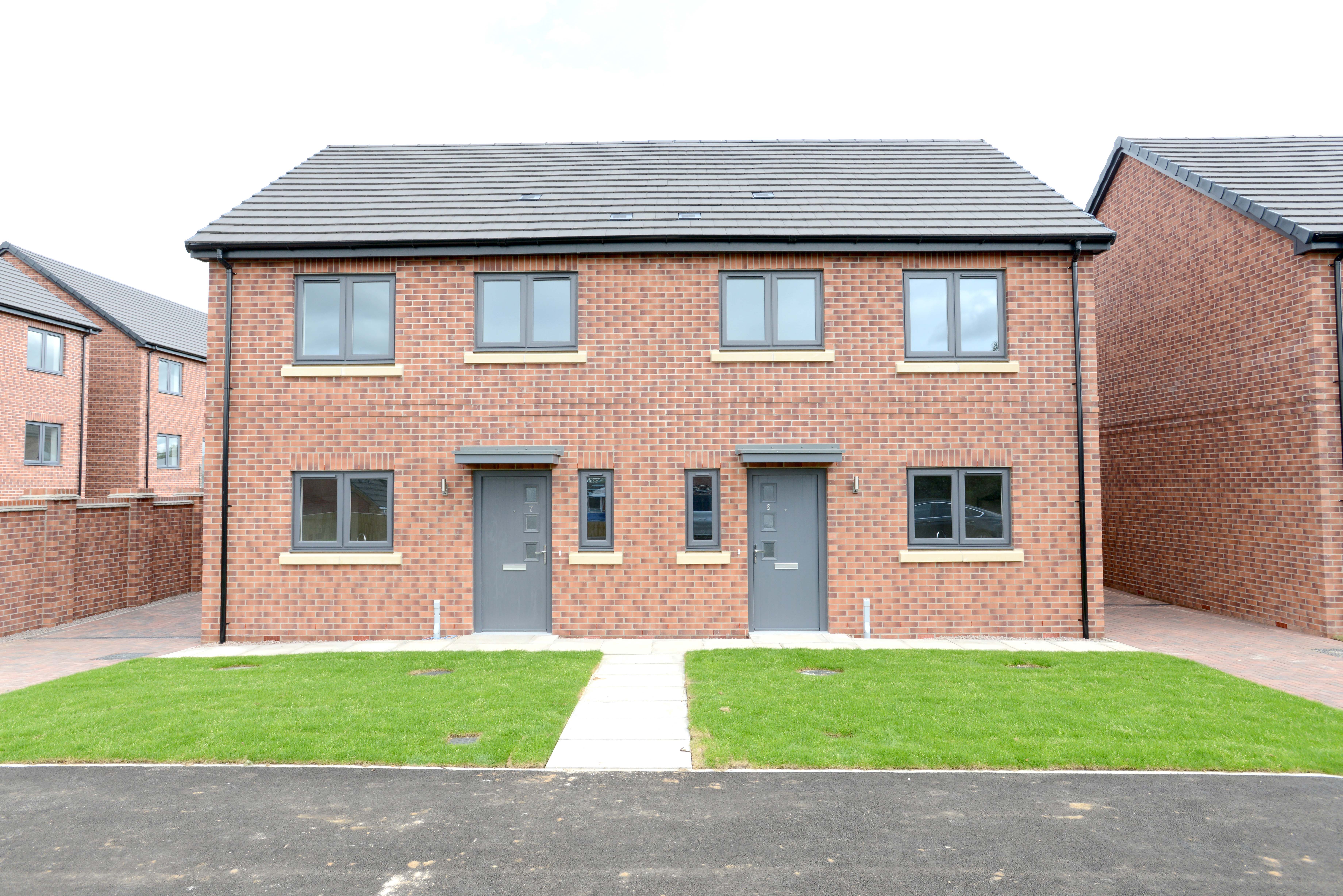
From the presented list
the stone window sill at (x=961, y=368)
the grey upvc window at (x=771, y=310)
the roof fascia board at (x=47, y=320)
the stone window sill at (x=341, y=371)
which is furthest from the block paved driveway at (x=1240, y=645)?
the roof fascia board at (x=47, y=320)

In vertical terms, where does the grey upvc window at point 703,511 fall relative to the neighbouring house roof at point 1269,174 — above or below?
below

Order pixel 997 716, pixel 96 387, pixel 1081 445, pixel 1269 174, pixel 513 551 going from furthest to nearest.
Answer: pixel 96 387 < pixel 1269 174 < pixel 513 551 < pixel 1081 445 < pixel 997 716

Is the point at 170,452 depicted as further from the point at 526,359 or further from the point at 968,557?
the point at 968,557

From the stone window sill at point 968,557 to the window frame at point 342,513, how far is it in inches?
278

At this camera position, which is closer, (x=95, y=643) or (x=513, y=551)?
(x=513, y=551)

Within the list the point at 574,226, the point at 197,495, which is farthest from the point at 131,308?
the point at 574,226

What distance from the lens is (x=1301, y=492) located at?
10797mm

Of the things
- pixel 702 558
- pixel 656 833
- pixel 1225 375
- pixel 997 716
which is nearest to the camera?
pixel 656 833

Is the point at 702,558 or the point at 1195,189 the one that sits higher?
the point at 1195,189

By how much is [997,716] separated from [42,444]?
28.0 m

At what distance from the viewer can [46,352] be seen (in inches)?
934

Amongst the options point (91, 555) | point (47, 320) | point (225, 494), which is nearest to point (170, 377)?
point (47, 320)

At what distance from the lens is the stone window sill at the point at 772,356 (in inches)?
420

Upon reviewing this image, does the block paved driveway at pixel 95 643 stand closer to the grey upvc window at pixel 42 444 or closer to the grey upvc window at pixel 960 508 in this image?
the grey upvc window at pixel 960 508
